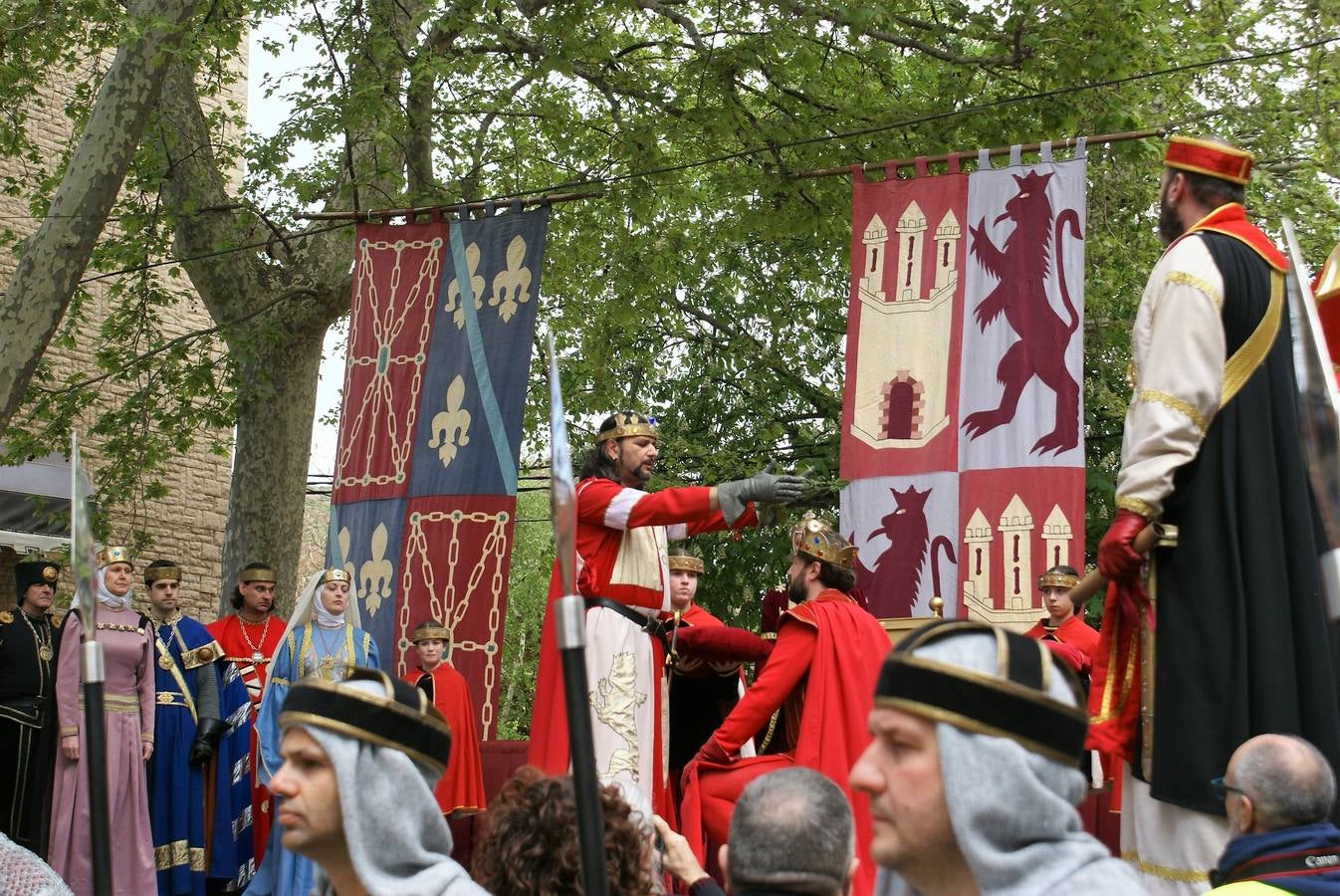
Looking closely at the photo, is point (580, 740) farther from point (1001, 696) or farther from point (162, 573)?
point (162, 573)

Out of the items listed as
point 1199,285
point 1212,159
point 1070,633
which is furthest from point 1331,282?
point 1070,633

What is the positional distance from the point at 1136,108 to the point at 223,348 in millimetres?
10870

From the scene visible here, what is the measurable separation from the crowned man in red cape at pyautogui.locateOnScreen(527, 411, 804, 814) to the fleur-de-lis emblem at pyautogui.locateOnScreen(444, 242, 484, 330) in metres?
3.20

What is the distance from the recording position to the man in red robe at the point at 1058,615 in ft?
28.2

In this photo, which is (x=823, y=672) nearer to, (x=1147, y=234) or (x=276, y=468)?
(x=276, y=468)

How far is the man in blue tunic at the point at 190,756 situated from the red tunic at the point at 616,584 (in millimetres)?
3536

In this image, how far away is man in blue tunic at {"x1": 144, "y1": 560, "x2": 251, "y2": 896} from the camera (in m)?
10.3

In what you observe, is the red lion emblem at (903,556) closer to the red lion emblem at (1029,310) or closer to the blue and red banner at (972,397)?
the blue and red banner at (972,397)

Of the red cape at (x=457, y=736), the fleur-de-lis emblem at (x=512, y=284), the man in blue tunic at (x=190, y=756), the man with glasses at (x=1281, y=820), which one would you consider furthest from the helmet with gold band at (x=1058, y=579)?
the man in blue tunic at (x=190, y=756)

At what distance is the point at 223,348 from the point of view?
19484 millimetres

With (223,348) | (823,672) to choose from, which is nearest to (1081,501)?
(823,672)

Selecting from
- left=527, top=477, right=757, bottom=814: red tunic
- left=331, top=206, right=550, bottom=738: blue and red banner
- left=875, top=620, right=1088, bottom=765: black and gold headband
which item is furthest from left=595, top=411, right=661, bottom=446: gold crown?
left=875, top=620, right=1088, bottom=765: black and gold headband

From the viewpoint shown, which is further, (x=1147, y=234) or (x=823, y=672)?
(x=1147, y=234)

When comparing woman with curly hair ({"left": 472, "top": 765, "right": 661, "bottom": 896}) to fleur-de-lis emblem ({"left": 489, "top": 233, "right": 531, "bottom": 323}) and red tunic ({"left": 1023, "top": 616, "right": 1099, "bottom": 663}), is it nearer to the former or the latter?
red tunic ({"left": 1023, "top": 616, "right": 1099, "bottom": 663})
